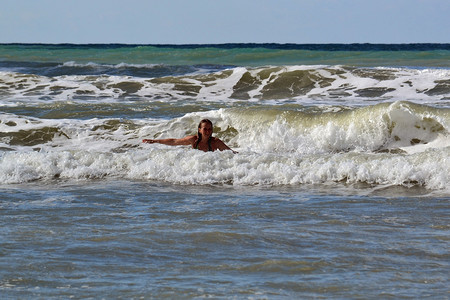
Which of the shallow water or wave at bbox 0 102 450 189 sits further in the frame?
wave at bbox 0 102 450 189

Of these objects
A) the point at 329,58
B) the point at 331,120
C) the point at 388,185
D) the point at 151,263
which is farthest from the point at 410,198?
the point at 329,58

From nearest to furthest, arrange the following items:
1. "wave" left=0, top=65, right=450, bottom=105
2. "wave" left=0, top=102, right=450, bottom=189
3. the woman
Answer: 1. "wave" left=0, top=102, right=450, bottom=189
2. the woman
3. "wave" left=0, top=65, right=450, bottom=105

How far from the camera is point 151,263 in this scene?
4.68m

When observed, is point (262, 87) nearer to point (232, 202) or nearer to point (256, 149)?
point (256, 149)

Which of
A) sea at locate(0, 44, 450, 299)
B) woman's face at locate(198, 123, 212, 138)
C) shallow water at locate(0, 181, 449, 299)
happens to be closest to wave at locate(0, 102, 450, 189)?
sea at locate(0, 44, 450, 299)

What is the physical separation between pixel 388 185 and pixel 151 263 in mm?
4090

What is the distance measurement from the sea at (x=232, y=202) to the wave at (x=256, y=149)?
2 cm

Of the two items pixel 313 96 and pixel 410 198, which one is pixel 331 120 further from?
pixel 313 96

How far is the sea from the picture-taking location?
4305mm

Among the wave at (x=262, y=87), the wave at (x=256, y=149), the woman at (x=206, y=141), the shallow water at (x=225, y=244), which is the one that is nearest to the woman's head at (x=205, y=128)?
the woman at (x=206, y=141)

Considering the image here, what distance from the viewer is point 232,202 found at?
7.12 metres

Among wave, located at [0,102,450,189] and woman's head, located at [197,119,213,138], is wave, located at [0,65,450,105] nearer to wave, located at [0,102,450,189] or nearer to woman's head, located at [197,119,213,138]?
wave, located at [0,102,450,189]

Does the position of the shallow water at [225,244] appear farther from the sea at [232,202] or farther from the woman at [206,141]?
the woman at [206,141]

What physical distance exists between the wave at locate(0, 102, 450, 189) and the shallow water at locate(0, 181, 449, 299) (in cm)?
88
